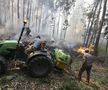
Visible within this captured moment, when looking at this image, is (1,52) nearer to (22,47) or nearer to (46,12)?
(22,47)

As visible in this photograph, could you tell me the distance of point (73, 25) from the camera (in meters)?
89.0

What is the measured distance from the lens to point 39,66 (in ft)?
32.6

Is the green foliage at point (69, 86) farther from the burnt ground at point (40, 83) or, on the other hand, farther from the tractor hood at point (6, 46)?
the tractor hood at point (6, 46)

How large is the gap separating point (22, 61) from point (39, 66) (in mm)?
925

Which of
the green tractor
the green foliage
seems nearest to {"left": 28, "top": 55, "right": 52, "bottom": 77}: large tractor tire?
the green tractor

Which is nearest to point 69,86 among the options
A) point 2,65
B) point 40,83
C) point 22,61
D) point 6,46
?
point 40,83

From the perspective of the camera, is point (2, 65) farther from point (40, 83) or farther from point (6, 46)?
point (40, 83)

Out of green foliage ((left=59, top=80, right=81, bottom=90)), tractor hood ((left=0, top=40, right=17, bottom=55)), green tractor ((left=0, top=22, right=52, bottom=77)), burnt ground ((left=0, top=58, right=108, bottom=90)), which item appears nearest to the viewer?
burnt ground ((left=0, top=58, right=108, bottom=90))

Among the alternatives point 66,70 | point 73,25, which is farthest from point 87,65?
point 73,25

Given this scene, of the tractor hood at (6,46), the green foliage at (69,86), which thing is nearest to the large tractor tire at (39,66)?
the green foliage at (69,86)

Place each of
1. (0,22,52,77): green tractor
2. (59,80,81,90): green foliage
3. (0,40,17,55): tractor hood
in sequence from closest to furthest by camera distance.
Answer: (59,80,81,90): green foliage → (0,22,52,77): green tractor → (0,40,17,55): tractor hood

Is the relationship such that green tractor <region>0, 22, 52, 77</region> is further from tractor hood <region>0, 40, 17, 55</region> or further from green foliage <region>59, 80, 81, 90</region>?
green foliage <region>59, 80, 81, 90</region>

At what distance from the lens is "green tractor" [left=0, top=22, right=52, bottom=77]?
9.69 metres

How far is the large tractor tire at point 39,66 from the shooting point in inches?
382
